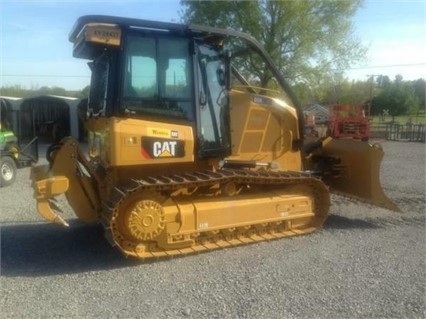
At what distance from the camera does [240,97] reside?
21.2ft

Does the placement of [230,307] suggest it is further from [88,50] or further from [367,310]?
[88,50]

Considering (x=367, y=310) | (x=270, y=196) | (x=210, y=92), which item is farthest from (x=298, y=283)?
(x=210, y=92)

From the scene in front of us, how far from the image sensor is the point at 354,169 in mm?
7207

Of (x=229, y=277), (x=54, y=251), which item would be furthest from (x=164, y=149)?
(x=54, y=251)

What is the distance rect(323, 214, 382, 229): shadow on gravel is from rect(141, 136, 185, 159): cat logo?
2685 mm

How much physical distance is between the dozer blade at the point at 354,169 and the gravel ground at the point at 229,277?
441 mm

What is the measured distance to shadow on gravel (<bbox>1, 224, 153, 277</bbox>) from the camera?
5.29 meters

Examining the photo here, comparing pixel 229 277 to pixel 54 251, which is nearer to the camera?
pixel 229 277

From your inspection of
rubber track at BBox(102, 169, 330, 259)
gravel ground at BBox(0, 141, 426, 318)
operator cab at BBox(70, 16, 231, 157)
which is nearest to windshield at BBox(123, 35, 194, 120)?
operator cab at BBox(70, 16, 231, 157)

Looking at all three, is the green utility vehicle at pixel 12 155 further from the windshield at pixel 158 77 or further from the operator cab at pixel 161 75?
the windshield at pixel 158 77

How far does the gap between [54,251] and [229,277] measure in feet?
7.80

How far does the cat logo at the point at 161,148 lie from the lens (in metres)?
5.36

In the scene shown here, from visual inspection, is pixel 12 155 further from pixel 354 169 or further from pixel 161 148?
pixel 354 169

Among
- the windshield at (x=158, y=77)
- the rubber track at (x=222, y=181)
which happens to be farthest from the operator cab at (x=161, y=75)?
the rubber track at (x=222, y=181)
